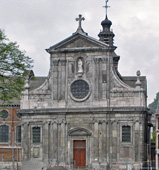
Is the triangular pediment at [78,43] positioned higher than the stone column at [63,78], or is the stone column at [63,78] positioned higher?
the triangular pediment at [78,43]

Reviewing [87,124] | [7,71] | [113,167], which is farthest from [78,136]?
[7,71]

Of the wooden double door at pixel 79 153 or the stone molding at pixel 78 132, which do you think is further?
the wooden double door at pixel 79 153

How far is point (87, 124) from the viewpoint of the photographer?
6159 cm

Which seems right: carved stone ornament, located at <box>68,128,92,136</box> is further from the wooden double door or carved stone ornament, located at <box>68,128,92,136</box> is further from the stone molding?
the wooden double door

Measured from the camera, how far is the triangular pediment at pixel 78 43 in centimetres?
6212

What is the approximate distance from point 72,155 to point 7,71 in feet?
80.5

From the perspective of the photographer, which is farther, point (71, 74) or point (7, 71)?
point (71, 74)

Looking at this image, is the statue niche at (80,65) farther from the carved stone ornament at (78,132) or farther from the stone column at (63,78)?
the carved stone ornament at (78,132)

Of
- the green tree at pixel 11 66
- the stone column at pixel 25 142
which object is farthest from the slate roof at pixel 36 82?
the green tree at pixel 11 66

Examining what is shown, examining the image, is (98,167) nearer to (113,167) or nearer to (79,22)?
(113,167)

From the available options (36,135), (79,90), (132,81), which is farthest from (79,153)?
(132,81)

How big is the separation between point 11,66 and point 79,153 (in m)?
24.8

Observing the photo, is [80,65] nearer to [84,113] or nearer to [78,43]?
[78,43]

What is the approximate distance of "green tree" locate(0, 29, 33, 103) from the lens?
3856 centimetres
